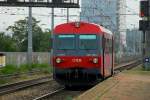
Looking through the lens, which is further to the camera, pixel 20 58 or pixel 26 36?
pixel 26 36

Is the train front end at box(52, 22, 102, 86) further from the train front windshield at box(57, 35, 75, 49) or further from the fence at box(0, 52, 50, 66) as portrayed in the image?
the fence at box(0, 52, 50, 66)

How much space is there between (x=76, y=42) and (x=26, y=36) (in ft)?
219

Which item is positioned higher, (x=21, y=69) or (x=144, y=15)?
(x=144, y=15)

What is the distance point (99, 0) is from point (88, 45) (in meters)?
31.7

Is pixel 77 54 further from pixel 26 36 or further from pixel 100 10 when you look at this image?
pixel 26 36

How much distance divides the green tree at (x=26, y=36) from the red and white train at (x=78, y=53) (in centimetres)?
5429

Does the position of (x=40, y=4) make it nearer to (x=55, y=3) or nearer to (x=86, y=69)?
(x=55, y=3)

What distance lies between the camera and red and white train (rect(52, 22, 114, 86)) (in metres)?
22.8

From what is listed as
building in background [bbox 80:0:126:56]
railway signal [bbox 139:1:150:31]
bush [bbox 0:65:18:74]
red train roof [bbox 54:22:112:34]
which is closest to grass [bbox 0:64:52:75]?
bush [bbox 0:65:18:74]

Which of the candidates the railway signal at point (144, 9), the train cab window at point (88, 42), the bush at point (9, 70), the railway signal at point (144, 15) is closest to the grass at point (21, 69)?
the bush at point (9, 70)

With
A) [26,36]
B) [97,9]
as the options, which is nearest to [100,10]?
[97,9]

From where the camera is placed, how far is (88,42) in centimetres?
2327

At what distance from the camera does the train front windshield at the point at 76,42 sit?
23.2 m

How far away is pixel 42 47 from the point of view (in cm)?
8369
